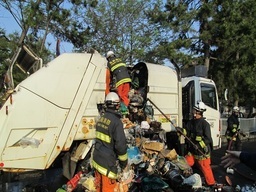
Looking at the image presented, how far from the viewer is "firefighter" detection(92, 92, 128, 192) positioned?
4.92 metres

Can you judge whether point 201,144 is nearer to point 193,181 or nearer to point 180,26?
point 193,181

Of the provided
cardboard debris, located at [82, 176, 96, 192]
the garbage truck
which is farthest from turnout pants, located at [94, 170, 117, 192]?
the garbage truck

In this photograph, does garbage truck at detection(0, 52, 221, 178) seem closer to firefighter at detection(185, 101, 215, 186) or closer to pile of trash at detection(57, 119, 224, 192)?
pile of trash at detection(57, 119, 224, 192)

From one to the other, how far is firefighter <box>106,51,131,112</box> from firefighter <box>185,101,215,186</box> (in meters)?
1.66

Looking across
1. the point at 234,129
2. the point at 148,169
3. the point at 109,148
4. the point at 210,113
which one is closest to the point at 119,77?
the point at 148,169

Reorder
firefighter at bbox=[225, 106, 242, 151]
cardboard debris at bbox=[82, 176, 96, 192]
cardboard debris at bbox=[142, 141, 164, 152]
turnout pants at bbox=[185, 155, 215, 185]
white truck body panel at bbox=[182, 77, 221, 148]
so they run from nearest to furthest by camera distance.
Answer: cardboard debris at bbox=[82, 176, 96, 192] < cardboard debris at bbox=[142, 141, 164, 152] < turnout pants at bbox=[185, 155, 215, 185] < white truck body panel at bbox=[182, 77, 221, 148] < firefighter at bbox=[225, 106, 242, 151]

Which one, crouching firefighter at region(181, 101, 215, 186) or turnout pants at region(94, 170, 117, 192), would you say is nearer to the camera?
turnout pants at region(94, 170, 117, 192)

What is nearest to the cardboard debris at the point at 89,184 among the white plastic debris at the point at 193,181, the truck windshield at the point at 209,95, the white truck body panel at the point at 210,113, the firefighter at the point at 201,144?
the white plastic debris at the point at 193,181

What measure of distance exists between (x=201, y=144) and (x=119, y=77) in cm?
222

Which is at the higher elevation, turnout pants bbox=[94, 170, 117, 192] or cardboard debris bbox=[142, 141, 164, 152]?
cardboard debris bbox=[142, 141, 164, 152]

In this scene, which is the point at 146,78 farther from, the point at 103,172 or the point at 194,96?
the point at 103,172

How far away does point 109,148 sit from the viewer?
4973 millimetres

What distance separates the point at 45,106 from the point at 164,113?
2956 mm

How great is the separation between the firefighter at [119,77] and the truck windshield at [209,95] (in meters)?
3.18
